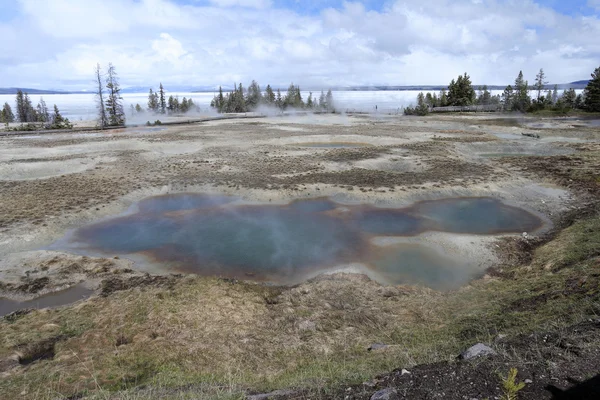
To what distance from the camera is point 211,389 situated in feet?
23.3

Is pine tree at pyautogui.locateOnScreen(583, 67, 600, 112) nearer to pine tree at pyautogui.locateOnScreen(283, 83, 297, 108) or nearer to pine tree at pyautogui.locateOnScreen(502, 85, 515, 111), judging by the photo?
pine tree at pyautogui.locateOnScreen(502, 85, 515, 111)

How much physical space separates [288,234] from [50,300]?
10301 mm

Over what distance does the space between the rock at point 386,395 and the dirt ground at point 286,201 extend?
217 millimetres

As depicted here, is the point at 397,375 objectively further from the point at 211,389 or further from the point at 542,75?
the point at 542,75

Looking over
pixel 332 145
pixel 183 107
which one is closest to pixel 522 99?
pixel 332 145

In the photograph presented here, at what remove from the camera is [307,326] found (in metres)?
10.6

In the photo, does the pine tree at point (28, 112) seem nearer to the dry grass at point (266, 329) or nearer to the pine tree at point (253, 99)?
the pine tree at point (253, 99)

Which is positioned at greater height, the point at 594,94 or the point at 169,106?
the point at 169,106

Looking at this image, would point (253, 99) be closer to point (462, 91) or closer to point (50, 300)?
point (462, 91)

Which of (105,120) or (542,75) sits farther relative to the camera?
(542,75)

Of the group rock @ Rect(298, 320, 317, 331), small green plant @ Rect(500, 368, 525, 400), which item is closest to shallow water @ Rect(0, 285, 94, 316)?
rock @ Rect(298, 320, 317, 331)

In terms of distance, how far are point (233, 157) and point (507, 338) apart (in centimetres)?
3273

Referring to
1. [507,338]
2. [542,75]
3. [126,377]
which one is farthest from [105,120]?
[542,75]

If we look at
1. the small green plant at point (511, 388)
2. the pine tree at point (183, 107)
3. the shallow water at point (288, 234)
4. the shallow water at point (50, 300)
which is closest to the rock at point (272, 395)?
the small green plant at point (511, 388)
